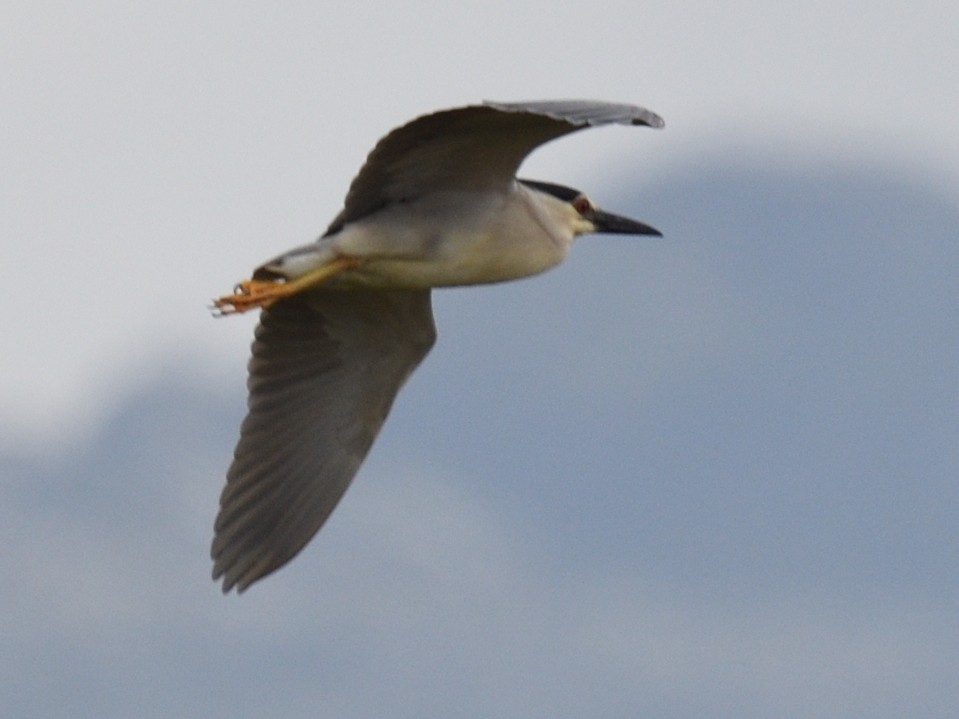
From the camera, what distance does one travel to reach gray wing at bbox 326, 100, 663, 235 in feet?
42.2

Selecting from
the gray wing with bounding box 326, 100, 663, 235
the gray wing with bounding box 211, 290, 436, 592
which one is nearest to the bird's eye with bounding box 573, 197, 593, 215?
the gray wing with bounding box 211, 290, 436, 592

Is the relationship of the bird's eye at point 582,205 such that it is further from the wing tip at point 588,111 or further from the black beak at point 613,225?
the wing tip at point 588,111

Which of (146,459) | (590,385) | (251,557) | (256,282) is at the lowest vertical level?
(251,557)

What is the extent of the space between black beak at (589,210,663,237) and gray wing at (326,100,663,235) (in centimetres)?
117

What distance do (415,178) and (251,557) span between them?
226 centimetres

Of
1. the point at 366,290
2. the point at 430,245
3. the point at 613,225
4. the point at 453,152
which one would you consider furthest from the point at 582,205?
the point at 453,152

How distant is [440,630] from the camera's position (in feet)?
517

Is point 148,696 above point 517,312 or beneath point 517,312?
beneath

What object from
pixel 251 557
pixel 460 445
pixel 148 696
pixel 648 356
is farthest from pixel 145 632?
pixel 251 557

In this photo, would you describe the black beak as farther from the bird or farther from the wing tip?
the wing tip

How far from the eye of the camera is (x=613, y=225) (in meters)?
14.9

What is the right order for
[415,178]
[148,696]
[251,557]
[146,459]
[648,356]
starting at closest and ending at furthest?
[415,178]
[251,557]
[148,696]
[146,459]
[648,356]

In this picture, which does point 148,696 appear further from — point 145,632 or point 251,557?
point 251,557

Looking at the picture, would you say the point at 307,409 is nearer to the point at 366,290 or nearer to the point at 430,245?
the point at 366,290
